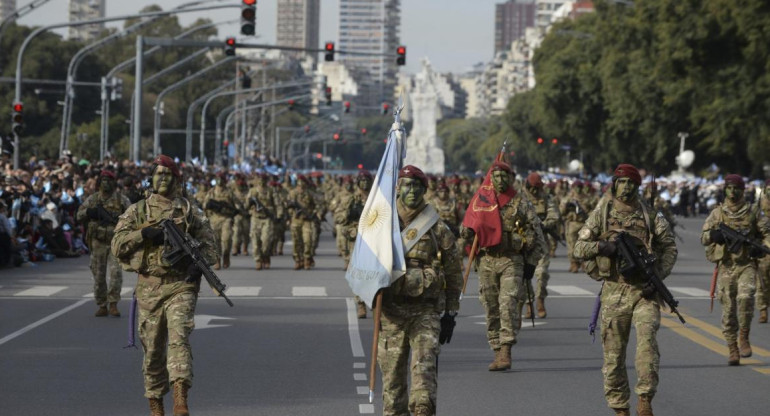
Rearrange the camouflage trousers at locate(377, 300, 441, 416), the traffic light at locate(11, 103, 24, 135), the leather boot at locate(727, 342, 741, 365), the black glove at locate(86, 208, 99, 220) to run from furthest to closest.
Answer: the traffic light at locate(11, 103, 24, 135) → the black glove at locate(86, 208, 99, 220) → the leather boot at locate(727, 342, 741, 365) → the camouflage trousers at locate(377, 300, 441, 416)

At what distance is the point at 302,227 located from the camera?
29781 millimetres

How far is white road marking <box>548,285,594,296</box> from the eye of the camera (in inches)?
942

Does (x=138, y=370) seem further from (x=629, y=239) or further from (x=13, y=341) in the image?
(x=629, y=239)

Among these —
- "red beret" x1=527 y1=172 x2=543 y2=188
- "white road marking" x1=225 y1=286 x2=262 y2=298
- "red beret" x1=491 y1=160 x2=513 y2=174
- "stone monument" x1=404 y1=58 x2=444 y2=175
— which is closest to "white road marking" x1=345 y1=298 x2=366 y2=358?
"white road marking" x1=225 y1=286 x2=262 y2=298

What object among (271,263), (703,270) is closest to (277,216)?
(271,263)

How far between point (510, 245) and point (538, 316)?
5.34 m

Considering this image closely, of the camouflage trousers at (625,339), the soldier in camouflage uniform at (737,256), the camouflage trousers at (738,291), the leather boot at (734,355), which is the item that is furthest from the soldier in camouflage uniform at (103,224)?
the camouflage trousers at (625,339)

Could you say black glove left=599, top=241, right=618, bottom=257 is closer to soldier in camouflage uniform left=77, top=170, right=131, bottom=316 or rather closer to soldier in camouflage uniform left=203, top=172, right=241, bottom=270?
soldier in camouflage uniform left=77, top=170, right=131, bottom=316

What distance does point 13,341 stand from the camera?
16.1 metres

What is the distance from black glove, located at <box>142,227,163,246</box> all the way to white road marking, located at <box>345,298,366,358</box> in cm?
394

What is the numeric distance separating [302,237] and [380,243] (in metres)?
20.9

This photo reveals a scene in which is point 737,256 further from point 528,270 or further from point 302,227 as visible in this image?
point 302,227

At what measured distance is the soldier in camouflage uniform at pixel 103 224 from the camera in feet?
60.0

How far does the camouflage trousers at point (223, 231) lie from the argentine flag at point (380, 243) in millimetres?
20311
